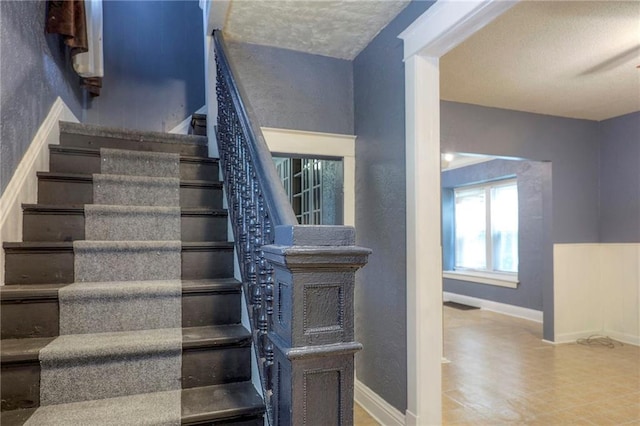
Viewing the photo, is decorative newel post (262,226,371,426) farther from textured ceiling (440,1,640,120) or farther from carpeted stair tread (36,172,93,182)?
textured ceiling (440,1,640,120)

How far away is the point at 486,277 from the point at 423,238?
4.66 m

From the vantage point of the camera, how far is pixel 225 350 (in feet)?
4.95

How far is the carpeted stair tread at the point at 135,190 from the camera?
202 centimetres

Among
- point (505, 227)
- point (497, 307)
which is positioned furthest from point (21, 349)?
point (505, 227)

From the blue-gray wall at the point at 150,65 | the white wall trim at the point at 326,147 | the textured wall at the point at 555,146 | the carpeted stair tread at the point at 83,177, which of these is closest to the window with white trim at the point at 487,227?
the textured wall at the point at 555,146

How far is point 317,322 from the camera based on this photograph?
93 cm

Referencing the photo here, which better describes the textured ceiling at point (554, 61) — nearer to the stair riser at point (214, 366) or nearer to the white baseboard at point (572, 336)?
the stair riser at point (214, 366)

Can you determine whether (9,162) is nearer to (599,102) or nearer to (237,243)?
(237,243)

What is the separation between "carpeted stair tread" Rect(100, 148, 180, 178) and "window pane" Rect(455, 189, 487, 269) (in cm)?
562

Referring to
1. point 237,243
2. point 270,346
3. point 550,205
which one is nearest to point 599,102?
point 550,205

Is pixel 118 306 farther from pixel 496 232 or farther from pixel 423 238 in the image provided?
pixel 496 232

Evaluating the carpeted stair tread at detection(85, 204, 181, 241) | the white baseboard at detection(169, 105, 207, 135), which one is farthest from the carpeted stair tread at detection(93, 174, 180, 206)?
the white baseboard at detection(169, 105, 207, 135)

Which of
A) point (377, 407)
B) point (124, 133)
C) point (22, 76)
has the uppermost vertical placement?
point (22, 76)

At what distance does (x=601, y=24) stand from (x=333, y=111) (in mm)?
1790
